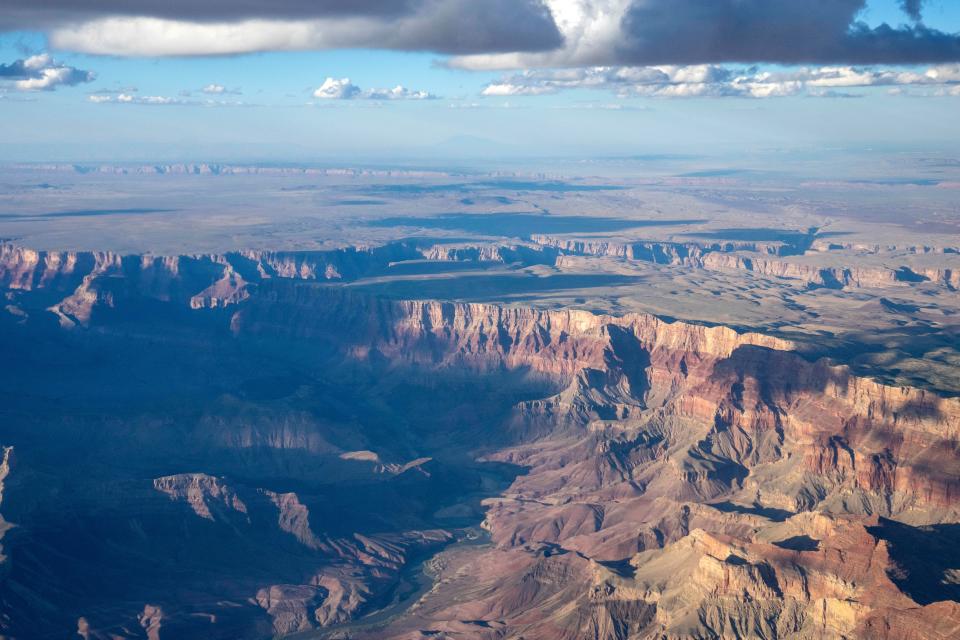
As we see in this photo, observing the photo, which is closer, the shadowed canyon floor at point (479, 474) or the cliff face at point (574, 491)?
the cliff face at point (574, 491)

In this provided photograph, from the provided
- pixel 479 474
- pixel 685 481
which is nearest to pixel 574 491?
pixel 685 481

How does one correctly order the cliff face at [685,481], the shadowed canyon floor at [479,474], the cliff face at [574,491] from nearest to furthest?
the cliff face at [685,481], the cliff face at [574,491], the shadowed canyon floor at [479,474]

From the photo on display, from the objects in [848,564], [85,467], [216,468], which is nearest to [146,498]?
[85,467]

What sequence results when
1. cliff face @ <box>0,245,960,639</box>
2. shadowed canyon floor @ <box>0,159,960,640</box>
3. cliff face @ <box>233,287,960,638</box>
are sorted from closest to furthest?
1. cliff face @ <box>233,287,960,638</box>
2. cliff face @ <box>0,245,960,639</box>
3. shadowed canyon floor @ <box>0,159,960,640</box>

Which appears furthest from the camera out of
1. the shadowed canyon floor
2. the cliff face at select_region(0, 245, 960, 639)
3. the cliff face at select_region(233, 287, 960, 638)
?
the shadowed canyon floor

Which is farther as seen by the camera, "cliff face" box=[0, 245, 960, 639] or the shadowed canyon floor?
the shadowed canyon floor
